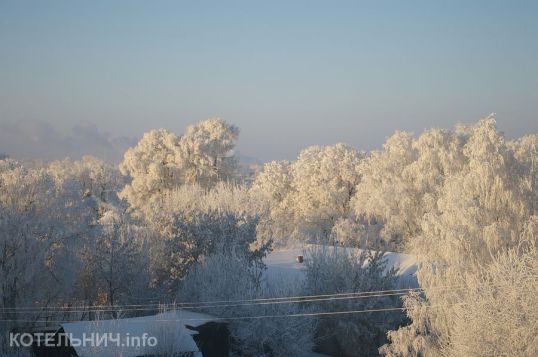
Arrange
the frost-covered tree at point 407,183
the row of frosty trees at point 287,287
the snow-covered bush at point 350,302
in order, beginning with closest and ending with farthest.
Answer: the row of frosty trees at point 287,287 < the snow-covered bush at point 350,302 < the frost-covered tree at point 407,183

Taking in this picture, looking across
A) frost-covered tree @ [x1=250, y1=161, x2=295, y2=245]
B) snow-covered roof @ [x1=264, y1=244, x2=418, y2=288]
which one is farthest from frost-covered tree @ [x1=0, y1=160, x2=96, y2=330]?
frost-covered tree @ [x1=250, y1=161, x2=295, y2=245]

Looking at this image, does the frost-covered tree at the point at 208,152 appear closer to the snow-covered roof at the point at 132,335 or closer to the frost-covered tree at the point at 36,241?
the frost-covered tree at the point at 36,241

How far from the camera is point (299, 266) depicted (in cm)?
3153

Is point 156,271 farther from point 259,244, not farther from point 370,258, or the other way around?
point 370,258

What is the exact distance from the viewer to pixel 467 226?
23.4 meters

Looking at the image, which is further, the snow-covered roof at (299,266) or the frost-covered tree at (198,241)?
the snow-covered roof at (299,266)

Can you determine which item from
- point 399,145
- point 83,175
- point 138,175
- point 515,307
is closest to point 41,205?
point 515,307

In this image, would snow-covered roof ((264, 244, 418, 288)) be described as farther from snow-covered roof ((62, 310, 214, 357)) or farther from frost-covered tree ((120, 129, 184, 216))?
frost-covered tree ((120, 129, 184, 216))

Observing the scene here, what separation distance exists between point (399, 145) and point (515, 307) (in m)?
31.4

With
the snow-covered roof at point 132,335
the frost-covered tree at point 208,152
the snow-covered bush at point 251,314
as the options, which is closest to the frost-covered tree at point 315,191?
the frost-covered tree at point 208,152

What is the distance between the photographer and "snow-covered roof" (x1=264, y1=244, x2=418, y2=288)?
28.2 metres

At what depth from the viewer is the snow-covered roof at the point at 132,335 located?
651 inches

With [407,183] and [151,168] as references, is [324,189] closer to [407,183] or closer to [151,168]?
[407,183]

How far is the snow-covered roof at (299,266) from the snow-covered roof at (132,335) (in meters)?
9.00
